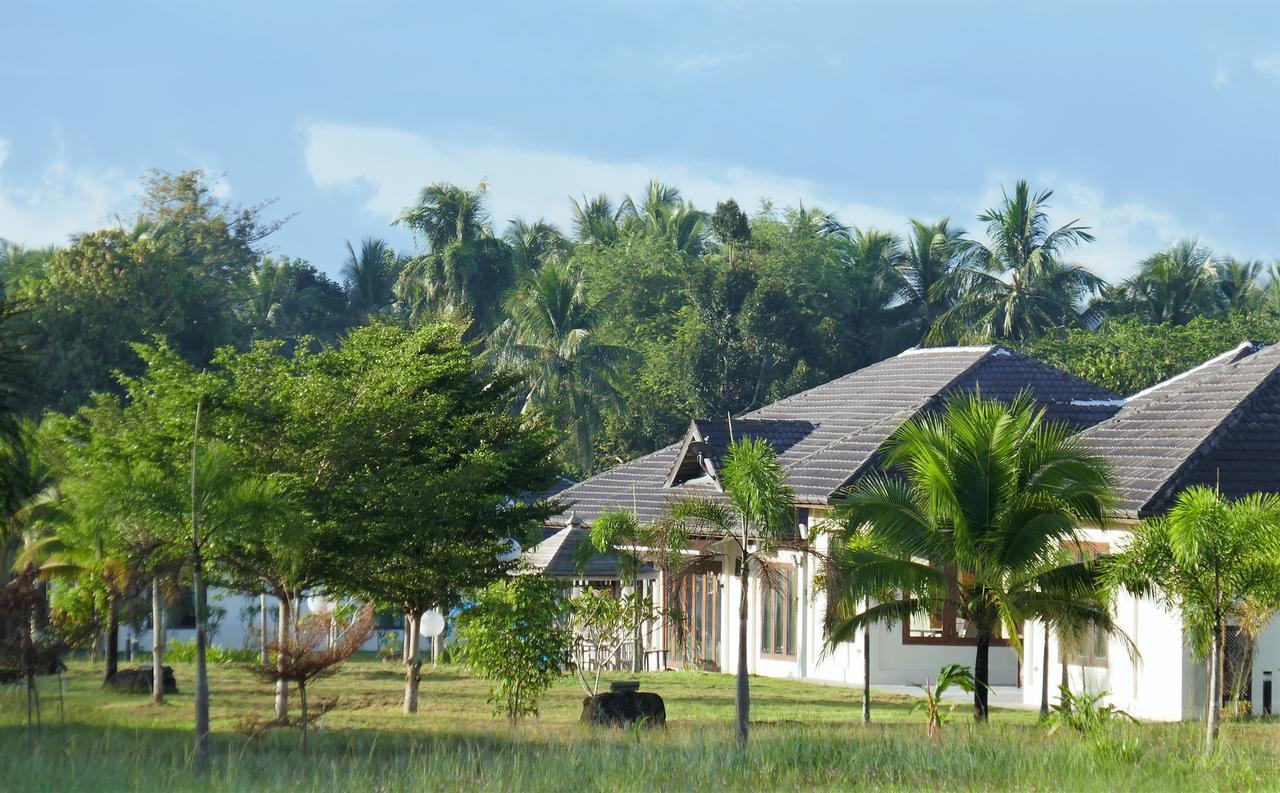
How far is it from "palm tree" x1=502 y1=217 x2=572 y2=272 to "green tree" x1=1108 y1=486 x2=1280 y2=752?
5650 centimetres

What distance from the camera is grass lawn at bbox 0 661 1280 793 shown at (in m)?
14.8

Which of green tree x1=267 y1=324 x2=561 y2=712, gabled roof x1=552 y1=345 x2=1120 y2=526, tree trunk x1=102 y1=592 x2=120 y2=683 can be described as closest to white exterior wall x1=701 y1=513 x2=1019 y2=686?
gabled roof x1=552 y1=345 x2=1120 y2=526

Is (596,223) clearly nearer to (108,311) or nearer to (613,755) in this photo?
(108,311)

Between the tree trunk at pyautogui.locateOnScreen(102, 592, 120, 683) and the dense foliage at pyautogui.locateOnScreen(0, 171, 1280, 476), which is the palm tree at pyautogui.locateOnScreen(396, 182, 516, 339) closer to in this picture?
the dense foliage at pyautogui.locateOnScreen(0, 171, 1280, 476)

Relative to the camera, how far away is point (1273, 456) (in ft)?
79.3

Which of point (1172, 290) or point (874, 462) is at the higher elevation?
point (1172, 290)

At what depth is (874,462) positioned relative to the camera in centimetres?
2964

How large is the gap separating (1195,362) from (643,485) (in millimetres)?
18657

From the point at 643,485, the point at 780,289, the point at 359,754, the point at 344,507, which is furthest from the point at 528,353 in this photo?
the point at 359,754

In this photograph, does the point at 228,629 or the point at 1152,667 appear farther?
the point at 228,629

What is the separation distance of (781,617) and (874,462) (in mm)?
3942

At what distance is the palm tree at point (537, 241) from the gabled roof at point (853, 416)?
37427mm

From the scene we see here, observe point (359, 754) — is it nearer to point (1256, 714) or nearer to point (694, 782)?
point (694, 782)

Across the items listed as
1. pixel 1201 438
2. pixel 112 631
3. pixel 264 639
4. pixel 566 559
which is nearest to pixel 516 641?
pixel 264 639
